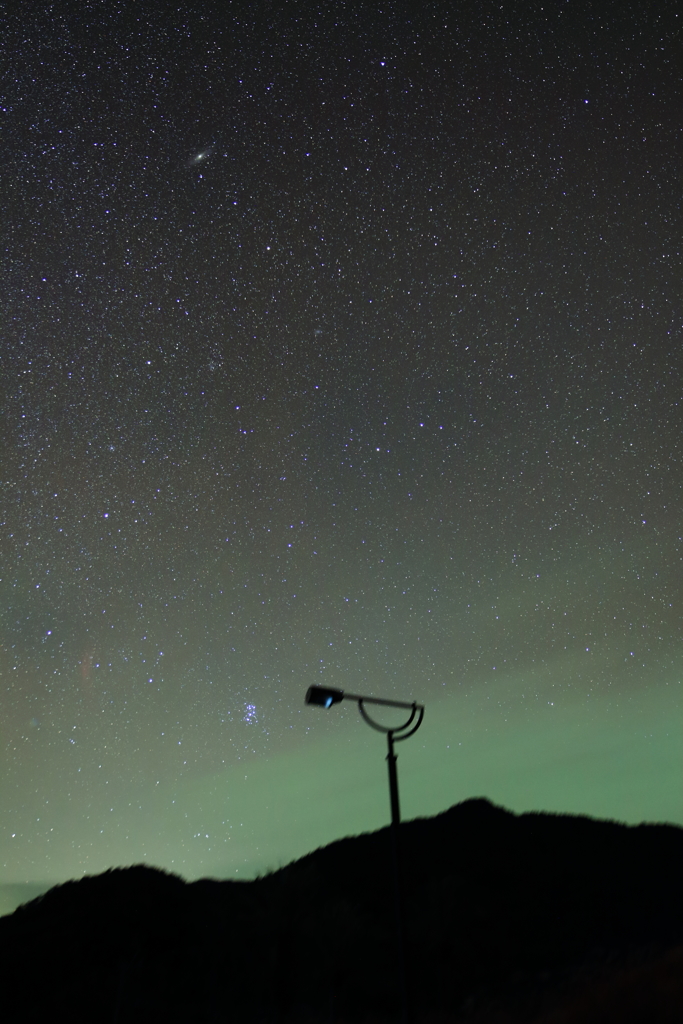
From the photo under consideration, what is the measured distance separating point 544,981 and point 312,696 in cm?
3509

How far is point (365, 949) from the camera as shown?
44156 millimetres

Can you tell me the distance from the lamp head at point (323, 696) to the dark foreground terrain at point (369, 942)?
15.4m

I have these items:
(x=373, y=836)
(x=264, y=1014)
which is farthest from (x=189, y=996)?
(x=373, y=836)

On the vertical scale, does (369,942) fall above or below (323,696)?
below

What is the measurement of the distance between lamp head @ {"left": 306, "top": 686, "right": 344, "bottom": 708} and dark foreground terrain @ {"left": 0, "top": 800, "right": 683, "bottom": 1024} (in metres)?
15.4

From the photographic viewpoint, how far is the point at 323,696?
36.7 ft

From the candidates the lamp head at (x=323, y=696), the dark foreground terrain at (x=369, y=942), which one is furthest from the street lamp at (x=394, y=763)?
the dark foreground terrain at (x=369, y=942)

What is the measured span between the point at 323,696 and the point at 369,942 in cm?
4029

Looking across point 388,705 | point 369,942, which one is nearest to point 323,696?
point 388,705

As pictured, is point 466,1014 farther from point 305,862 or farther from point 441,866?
point 305,862

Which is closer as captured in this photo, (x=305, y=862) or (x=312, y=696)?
(x=312, y=696)

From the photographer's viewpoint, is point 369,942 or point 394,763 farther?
point 369,942

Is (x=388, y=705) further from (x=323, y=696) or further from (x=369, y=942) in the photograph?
(x=369, y=942)

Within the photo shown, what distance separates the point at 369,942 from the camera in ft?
148
